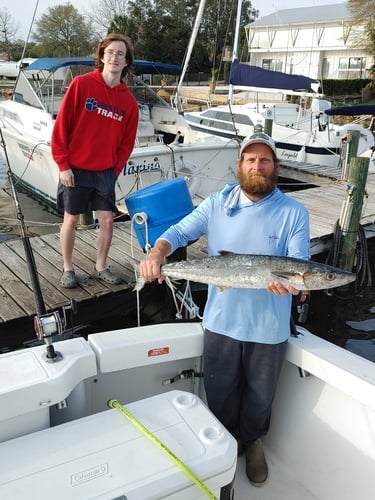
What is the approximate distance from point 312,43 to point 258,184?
3990cm

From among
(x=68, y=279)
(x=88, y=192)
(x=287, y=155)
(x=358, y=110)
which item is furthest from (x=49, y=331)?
(x=287, y=155)

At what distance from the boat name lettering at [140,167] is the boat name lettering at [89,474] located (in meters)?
6.52

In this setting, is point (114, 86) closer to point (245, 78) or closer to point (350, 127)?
point (245, 78)

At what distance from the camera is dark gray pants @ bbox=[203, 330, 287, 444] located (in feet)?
8.32

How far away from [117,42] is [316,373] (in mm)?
3154

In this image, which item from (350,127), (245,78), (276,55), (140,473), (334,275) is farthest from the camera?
(276,55)

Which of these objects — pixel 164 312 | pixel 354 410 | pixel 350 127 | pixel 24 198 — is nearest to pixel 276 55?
pixel 350 127

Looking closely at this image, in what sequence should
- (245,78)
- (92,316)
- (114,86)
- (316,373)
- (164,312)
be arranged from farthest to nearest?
(245,78) < (164,312) < (92,316) < (114,86) < (316,373)

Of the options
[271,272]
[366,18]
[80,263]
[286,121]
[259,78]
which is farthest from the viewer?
[366,18]

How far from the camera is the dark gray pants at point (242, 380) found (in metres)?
2.54

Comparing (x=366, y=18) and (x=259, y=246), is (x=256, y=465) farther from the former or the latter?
(x=366, y=18)

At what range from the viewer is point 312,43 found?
37.1 m

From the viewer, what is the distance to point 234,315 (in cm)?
252

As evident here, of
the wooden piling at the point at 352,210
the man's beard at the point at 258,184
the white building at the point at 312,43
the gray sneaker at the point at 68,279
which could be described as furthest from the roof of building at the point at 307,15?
the man's beard at the point at 258,184
